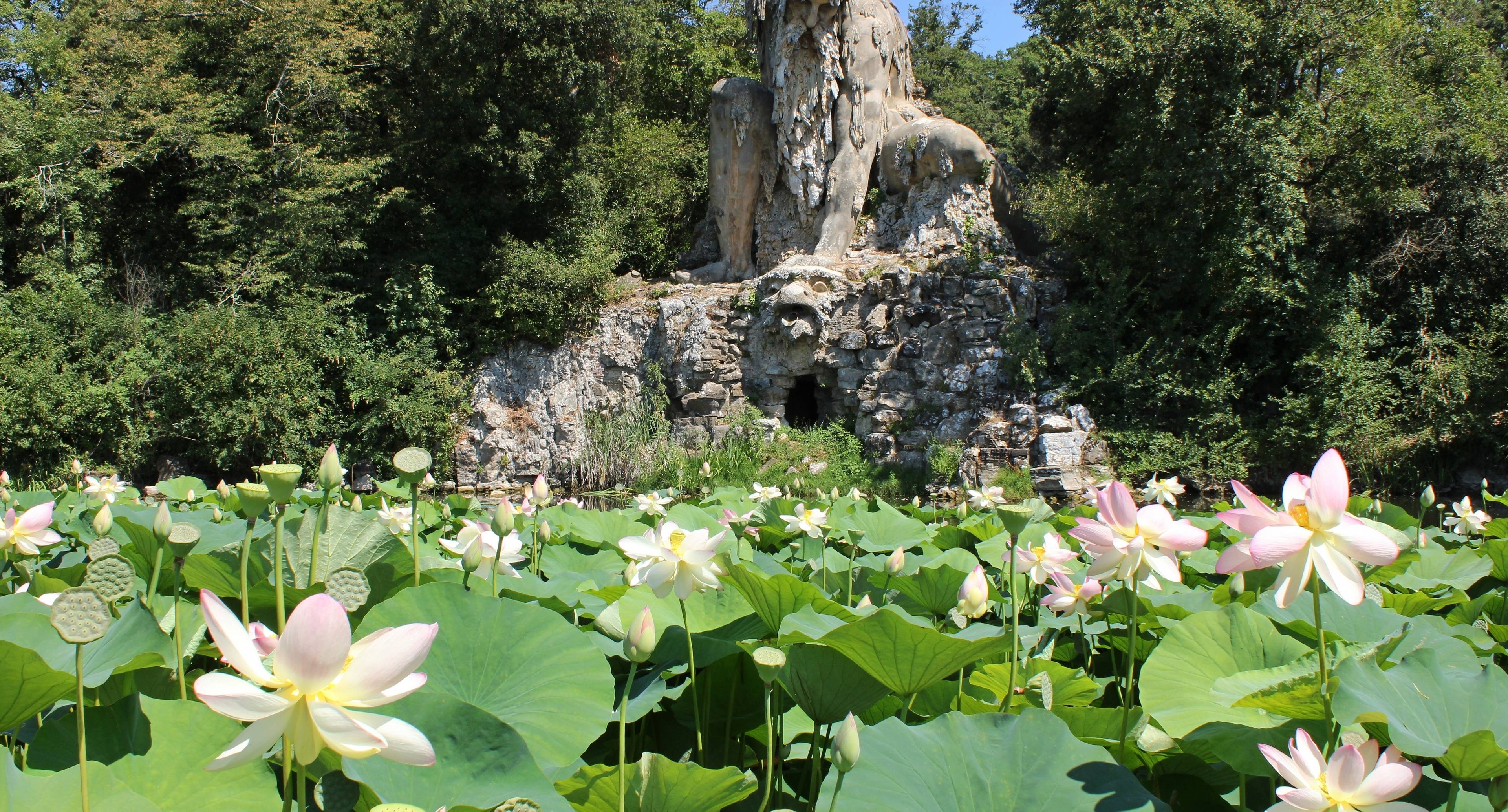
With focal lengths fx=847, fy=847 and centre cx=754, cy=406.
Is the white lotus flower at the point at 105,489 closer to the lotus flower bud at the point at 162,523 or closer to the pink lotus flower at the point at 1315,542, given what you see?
the lotus flower bud at the point at 162,523

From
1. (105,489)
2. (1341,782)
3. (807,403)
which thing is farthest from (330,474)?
(807,403)

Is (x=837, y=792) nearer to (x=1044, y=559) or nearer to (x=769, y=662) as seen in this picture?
(x=769, y=662)

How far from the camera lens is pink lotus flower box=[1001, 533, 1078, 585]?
1.30m

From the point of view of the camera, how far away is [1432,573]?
1.79 m

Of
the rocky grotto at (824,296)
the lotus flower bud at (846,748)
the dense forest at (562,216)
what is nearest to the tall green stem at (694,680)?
the lotus flower bud at (846,748)

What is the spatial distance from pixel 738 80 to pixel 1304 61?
751 cm

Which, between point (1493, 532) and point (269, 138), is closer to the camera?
point (1493, 532)

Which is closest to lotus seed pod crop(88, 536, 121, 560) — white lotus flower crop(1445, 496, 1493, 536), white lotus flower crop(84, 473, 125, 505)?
white lotus flower crop(84, 473, 125, 505)

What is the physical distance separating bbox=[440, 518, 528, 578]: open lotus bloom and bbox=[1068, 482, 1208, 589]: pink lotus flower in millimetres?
745

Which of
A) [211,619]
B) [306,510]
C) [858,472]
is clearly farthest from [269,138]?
[211,619]

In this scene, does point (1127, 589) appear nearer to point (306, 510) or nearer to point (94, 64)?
point (306, 510)

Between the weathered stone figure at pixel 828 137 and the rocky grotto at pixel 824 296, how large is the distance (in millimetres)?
28

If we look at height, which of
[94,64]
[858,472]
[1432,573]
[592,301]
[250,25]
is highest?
[250,25]

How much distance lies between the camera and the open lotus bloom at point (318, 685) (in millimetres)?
462
